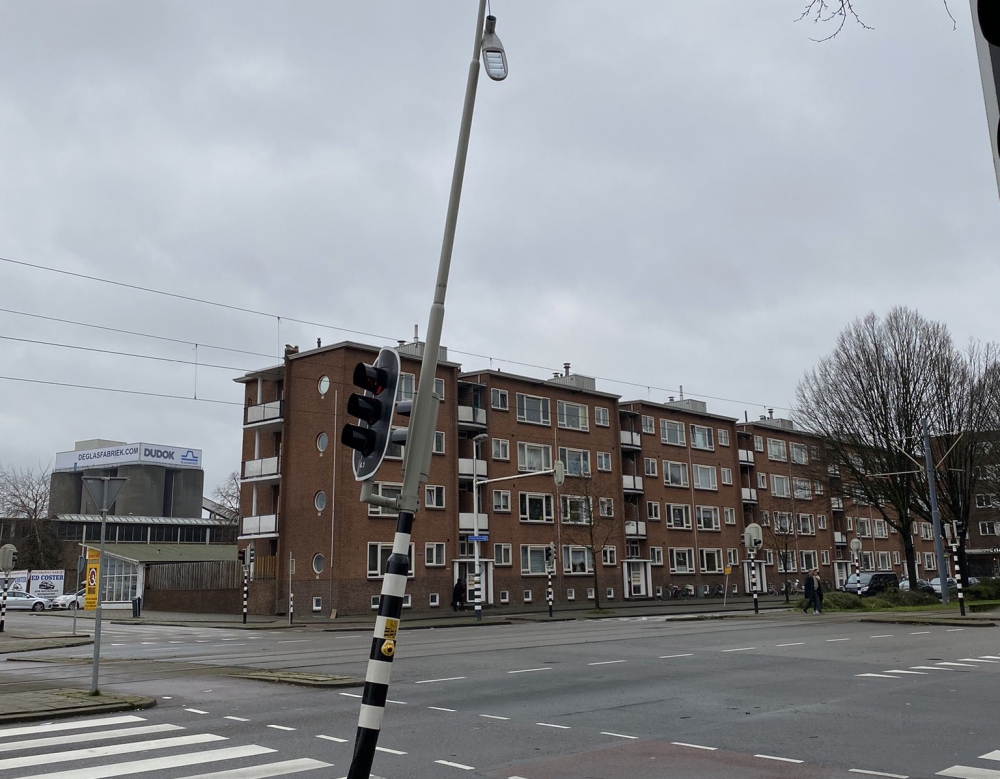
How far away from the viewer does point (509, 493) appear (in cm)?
5319

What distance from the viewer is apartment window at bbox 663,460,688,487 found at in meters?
65.6

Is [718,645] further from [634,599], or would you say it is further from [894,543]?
[894,543]

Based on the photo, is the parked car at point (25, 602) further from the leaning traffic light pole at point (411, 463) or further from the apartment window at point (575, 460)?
the leaning traffic light pole at point (411, 463)

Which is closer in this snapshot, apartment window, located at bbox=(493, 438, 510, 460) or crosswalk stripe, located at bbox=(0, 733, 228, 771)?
crosswalk stripe, located at bbox=(0, 733, 228, 771)

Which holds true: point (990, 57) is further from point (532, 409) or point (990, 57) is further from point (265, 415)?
point (532, 409)

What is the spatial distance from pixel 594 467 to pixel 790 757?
5109 cm

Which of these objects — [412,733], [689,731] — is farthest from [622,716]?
[412,733]

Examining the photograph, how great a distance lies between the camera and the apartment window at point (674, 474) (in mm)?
65594

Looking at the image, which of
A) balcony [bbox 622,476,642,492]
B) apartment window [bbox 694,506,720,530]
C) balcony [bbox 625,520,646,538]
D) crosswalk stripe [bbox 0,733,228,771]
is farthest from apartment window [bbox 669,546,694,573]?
crosswalk stripe [bbox 0,733,228,771]

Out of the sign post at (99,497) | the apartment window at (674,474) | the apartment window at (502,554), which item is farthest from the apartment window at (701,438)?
the sign post at (99,497)

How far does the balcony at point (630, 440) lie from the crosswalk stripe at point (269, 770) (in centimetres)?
5520

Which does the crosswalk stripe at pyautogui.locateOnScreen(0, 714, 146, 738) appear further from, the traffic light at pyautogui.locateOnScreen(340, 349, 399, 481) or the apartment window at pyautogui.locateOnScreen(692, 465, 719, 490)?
the apartment window at pyautogui.locateOnScreen(692, 465, 719, 490)

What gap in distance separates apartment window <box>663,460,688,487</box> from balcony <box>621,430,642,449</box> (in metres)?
3.55

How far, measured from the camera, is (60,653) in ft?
76.7
